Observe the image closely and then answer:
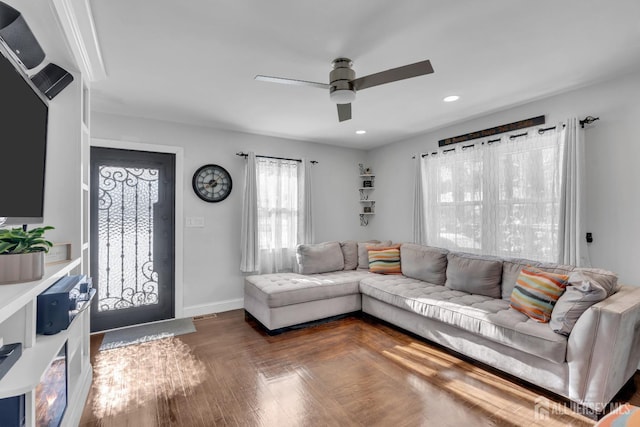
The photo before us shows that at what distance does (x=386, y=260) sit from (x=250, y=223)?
6.27ft

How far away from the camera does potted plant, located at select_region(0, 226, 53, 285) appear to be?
4.02 feet

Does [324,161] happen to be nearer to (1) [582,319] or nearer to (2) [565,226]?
(2) [565,226]

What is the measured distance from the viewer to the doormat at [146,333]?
3.12 meters

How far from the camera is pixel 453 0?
5.52 feet

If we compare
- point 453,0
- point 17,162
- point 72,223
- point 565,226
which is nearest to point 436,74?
point 453,0

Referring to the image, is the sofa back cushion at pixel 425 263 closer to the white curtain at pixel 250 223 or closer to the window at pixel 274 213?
the window at pixel 274 213

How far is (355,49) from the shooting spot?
2.14m

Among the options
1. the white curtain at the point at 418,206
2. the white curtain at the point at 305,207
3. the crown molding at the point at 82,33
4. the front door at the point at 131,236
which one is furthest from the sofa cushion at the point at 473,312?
the crown molding at the point at 82,33

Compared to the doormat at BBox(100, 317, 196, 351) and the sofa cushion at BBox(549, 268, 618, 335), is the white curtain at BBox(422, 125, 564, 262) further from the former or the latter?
the doormat at BBox(100, 317, 196, 351)

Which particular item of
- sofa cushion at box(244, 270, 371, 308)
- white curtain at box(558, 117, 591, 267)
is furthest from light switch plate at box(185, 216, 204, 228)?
white curtain at box(558, 117, 591, 267)

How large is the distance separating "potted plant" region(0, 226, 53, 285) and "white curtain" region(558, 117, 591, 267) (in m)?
3.82

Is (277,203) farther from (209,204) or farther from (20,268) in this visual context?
(20,268)

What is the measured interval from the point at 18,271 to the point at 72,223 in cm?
97

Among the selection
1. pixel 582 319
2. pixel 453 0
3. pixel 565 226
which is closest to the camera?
pixel 453 0
